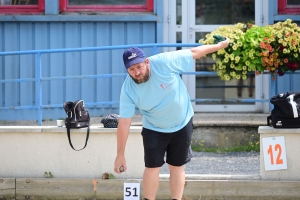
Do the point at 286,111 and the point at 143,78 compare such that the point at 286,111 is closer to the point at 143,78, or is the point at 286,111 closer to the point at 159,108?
the point at 159,108

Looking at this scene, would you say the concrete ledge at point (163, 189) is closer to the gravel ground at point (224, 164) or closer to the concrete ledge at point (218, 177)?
the concrete ledge at point (218, 177)

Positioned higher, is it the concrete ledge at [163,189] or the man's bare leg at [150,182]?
the man's bare leg at [150,182]

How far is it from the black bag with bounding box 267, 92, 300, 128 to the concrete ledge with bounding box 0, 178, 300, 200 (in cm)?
62

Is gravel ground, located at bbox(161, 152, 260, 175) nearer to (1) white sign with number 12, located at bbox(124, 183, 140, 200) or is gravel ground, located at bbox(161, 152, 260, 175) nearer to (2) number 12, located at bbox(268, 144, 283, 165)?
(2) number 12, located at bbox(268, 144, 283, 165)

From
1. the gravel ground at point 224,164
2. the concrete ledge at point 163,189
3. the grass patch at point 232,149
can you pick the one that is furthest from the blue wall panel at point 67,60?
the concrete ledge at point 163,189

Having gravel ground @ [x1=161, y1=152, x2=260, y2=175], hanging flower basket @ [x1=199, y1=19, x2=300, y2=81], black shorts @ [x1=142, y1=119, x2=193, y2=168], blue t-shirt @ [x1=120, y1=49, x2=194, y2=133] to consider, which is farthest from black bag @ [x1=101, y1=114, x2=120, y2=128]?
hanging flower basket @ [x1=199, y1=19, x2=300, y2=81]

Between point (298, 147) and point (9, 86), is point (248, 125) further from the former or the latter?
point (9, 86)

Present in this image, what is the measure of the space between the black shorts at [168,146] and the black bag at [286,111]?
1.26 metres

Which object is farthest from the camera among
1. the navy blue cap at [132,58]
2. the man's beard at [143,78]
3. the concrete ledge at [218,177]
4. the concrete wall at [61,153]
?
the concrete wall at [61,153]

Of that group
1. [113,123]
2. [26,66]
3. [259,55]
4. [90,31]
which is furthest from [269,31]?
[26,66]

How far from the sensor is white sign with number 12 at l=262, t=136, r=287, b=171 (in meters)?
7.46

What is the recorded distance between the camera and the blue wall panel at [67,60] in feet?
34.0

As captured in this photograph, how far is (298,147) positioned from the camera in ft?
24.5

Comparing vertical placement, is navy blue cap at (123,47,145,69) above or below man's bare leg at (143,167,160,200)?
above
